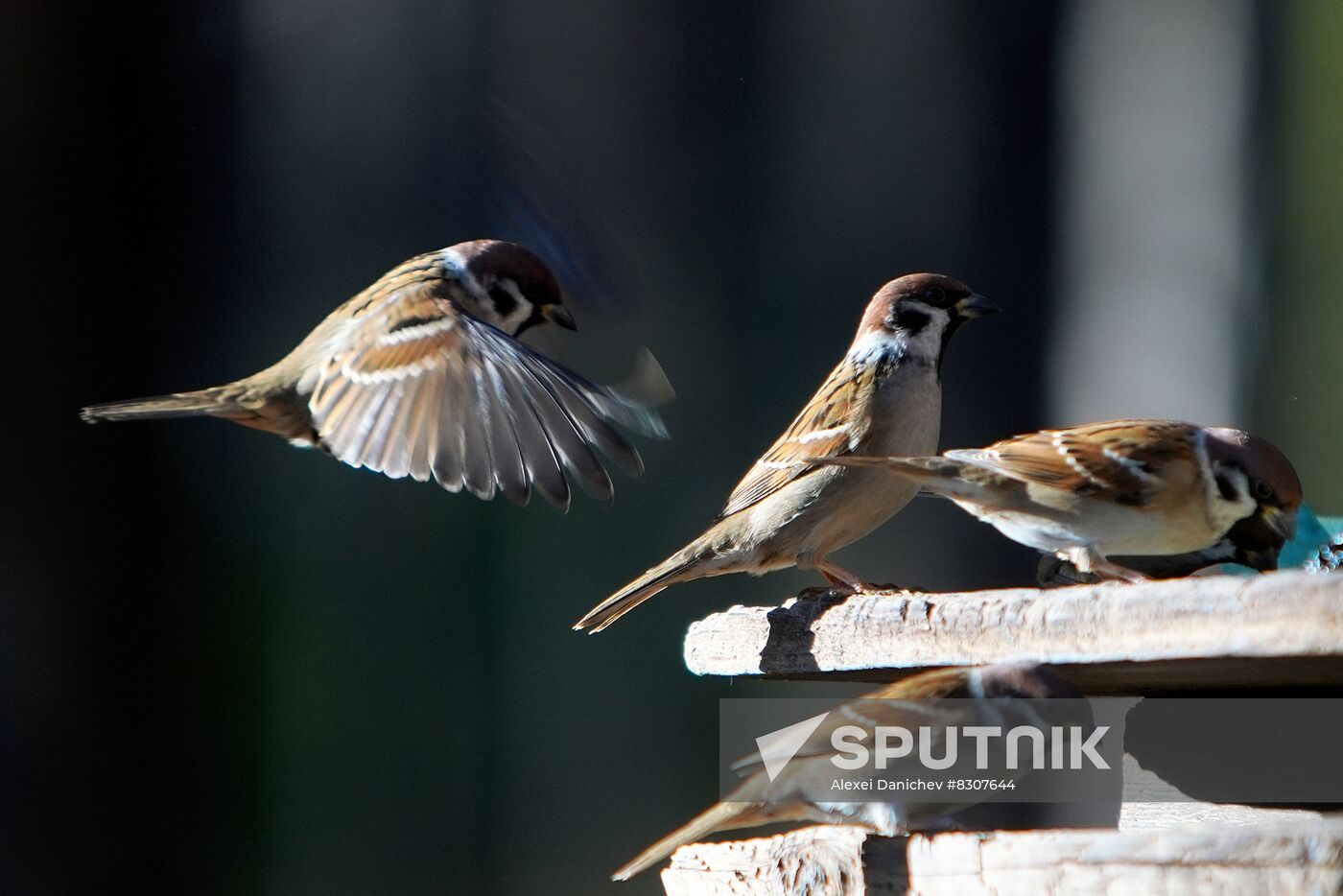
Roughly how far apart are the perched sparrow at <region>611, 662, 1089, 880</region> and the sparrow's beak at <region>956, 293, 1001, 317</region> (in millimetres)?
675

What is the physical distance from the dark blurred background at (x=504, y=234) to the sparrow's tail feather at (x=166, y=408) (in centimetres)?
86

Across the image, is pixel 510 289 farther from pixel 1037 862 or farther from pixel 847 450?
pixel 1037 862

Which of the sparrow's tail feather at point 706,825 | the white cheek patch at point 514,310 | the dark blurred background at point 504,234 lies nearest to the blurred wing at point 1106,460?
the sparrow's tail feather at point 706,825

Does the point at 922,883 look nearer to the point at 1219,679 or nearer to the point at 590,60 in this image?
the point at 1219,679

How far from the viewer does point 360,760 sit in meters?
3.22

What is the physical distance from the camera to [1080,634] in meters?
1.01

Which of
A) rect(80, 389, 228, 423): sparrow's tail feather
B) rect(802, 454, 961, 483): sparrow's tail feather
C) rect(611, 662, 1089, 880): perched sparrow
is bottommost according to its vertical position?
rect(611, 662, 1089, 880): perched sparrow

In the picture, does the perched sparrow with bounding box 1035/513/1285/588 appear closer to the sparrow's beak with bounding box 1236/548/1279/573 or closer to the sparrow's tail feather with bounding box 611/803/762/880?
the sparrow's beak with bounding box 1236/548/1279/573

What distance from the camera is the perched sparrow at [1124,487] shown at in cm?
147

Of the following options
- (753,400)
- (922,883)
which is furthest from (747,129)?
(922,883)

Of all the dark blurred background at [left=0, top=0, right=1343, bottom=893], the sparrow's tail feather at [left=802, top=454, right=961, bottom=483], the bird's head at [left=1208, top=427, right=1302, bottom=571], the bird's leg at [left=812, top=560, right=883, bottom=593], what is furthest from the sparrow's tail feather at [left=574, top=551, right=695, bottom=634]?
the dark blurred background at [left=0, top=0, right=1343, bottom=893]

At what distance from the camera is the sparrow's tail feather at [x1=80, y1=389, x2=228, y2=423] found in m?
1.83

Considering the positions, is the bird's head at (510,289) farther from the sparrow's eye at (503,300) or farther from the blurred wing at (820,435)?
the blurred wing at (820,435)

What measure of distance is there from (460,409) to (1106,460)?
2.47ft
